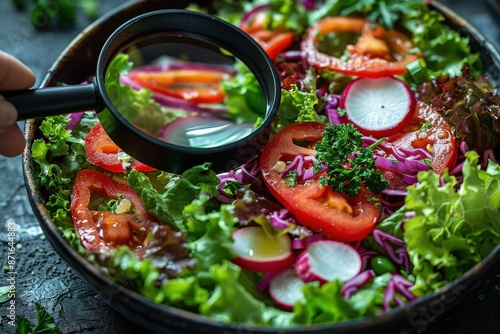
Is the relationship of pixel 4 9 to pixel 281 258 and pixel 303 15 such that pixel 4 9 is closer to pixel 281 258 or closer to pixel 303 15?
pixel 303 15

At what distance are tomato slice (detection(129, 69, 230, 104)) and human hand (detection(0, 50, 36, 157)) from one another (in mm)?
986

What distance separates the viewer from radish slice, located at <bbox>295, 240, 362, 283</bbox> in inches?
88.4

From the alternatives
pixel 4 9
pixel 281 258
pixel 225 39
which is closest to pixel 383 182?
pixel 281 258

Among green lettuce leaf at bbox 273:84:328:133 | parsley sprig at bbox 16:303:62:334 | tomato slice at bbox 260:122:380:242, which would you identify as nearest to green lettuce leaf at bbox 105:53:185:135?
green lettuce leaf at bbox 273:84:328:133

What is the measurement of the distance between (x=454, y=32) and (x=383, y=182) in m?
1.22

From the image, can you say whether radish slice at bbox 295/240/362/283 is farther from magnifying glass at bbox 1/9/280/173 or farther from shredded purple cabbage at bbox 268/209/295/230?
magnifying glass at bbox 1/9/280/173

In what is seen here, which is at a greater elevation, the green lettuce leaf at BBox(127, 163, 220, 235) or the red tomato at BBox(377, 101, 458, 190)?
the red tomato at BBox(377, 101, 458, 190)

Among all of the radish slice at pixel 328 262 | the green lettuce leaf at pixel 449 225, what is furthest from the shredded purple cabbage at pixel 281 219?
the green lettuce leaf at pixel 449 225

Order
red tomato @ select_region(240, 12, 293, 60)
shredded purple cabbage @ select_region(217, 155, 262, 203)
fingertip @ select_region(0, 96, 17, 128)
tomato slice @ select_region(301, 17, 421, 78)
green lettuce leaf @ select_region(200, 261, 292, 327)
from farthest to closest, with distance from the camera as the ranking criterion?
red tomato @ select_region(240, 12, 293, 60) < tomato slice @ select_region(301, 17, 421, 78) < shredded purple cabbage @ select_region(217, 155, 262, 203) < fingertip @ select_region(0, 96, 17, 128) < green lettuce leaf @ select_region(200, 261, 292, 327)

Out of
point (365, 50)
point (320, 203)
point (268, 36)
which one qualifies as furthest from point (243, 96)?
point (320, 203)

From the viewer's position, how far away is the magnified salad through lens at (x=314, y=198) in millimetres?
2195

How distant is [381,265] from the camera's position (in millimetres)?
2340

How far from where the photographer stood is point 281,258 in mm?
2281

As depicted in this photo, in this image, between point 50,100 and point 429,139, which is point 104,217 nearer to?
point 50,100
